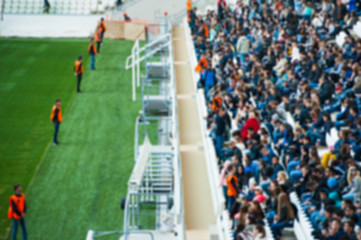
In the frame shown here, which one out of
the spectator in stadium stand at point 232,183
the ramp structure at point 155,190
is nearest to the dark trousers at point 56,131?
the ramp structure at point 155,190

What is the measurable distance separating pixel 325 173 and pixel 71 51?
19570 millimetres

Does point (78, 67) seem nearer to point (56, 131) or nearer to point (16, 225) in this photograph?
point (56, 131)

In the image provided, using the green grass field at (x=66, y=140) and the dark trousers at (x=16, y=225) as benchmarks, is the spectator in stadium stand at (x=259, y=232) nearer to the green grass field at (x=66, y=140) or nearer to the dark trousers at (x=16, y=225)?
the green grass field at (x=66, y=140)

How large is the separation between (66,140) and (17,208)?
618 cm

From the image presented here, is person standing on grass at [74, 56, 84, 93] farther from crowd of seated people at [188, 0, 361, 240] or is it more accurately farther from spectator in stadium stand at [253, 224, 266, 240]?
spectator in stadium stand at [253, 224, 266, 240]

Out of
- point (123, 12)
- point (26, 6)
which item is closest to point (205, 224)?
point (123, 12)

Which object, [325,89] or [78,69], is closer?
[325,89]

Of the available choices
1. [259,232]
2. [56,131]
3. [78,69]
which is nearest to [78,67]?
[78,69]

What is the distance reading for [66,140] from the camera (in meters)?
18.8

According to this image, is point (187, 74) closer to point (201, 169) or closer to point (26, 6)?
point (201, 169)

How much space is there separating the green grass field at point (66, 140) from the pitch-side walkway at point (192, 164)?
1.71 meters

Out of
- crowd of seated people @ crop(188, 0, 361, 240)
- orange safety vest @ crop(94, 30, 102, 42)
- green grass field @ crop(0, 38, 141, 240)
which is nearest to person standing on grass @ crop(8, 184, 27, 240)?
green grass field @ crop(0, 38, 141, 240)

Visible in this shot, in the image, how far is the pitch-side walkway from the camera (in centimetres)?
1304

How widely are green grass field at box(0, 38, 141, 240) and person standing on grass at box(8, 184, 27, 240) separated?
2.84 ft
